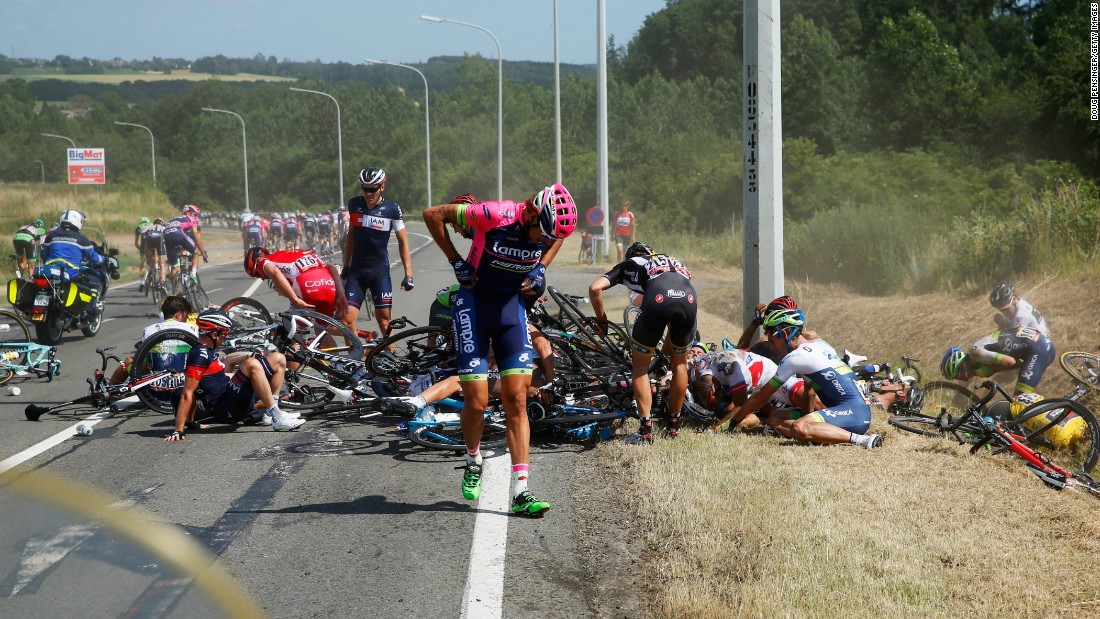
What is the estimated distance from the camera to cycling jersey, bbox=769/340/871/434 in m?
8.44

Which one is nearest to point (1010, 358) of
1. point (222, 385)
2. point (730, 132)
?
point (222, 385)

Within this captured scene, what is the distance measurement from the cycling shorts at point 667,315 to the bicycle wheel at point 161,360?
13.1 feet

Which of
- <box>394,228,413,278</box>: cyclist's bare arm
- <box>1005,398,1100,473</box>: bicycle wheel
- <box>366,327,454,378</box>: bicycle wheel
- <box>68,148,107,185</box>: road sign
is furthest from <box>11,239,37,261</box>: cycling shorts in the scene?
<box>68,148,107,185</box>: road sign

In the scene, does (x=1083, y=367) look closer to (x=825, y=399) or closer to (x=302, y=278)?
(x=825, y=399)

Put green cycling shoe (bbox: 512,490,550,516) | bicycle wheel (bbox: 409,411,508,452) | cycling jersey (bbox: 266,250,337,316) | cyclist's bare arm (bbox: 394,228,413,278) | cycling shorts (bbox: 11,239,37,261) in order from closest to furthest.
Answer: green cycling shoe (bbox: 512,490,550,516), bicycle wheel (bbox: 409,411,508,452), cycling jersey (bbox: 266,250,337,316), cyclist's bare arm (bbox: 394,228,413,278), cycling shorts (bbox: 11,239,37,261)

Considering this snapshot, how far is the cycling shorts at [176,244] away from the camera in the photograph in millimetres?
18234

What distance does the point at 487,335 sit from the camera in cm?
669

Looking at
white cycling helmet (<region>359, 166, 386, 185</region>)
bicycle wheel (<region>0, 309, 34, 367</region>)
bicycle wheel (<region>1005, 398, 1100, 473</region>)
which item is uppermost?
white cycling helmet (<region>359, 166, 386, 185</region>)

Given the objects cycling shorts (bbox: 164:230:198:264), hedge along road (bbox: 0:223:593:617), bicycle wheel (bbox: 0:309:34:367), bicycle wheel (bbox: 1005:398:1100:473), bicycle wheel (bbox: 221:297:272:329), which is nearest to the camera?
hedge along road (bbox: 0:223:593:617)

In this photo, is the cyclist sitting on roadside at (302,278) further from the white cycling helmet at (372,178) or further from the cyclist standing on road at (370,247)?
the white cycling helmet at (372,178)

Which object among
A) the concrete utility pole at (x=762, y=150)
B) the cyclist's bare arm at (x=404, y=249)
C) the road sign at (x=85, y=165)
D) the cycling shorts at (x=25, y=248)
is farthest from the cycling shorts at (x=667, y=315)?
the road sign at (x=85, y=165)

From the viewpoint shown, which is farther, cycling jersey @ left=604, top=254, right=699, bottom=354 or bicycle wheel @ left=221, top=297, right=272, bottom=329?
bicycle wheel @ left=221, top=297, right=272, bottom=329

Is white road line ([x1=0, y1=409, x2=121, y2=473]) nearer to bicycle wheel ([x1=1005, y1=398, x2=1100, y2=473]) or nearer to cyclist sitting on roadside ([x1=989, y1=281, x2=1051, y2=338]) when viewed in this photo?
bicycle wheel ([x1=1005, y1=398, x2=1100, y2=473])

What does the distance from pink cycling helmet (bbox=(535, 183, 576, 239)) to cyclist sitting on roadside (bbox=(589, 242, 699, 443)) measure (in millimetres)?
2088
